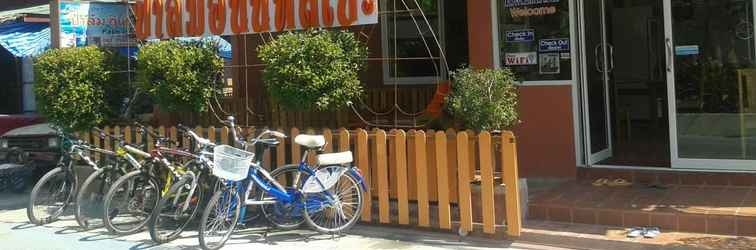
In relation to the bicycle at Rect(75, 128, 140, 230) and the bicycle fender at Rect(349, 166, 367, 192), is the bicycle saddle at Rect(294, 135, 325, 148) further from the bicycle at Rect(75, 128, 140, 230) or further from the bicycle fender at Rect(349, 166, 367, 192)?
the bicycle at Rect(75, 128, 140, 230)

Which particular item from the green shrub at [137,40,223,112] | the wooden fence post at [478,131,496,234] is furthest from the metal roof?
the wooden fence post at [478,131,496,234]

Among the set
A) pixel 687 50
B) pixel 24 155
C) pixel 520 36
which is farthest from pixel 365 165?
pixel 24 155

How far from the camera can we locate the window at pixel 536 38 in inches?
305

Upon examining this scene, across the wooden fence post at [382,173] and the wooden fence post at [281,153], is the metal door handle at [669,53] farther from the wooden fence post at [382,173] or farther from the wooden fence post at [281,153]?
the wooden fence post at [281,153]

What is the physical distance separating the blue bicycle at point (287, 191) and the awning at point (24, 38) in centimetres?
655

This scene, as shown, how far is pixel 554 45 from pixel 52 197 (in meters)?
5.29

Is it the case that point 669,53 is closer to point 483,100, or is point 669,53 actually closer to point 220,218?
point 483,100

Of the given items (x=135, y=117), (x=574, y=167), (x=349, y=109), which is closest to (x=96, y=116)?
(x=135, y=117)

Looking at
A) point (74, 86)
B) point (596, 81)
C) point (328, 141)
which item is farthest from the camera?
point (74, 86)

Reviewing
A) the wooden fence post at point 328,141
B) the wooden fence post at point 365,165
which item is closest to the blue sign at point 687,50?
the wooden fence post at point 365,165

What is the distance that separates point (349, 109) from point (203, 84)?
1.56 metres

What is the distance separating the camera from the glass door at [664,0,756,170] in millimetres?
7152

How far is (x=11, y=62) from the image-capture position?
14.3 metres

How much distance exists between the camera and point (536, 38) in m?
7.88
